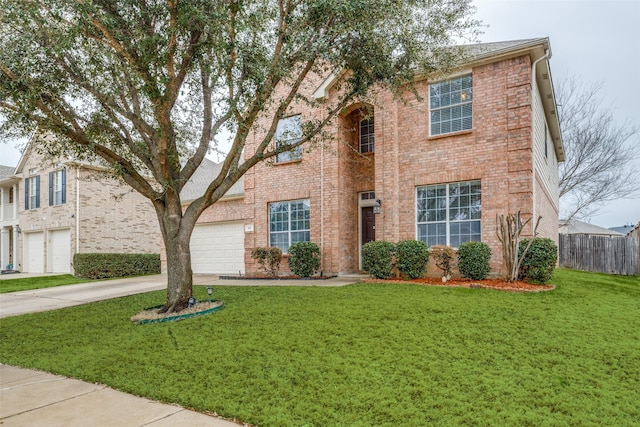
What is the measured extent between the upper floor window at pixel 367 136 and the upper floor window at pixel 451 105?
2.38m

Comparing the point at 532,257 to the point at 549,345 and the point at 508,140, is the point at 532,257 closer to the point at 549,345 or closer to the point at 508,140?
the point at 508,140

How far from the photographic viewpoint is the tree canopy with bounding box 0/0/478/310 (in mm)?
6352

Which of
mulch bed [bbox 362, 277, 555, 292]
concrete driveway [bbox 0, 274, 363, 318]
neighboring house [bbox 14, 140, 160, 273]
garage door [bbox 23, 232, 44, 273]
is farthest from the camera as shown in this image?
garage door [bbox 23, 232, 44, 273]

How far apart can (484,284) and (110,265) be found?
1594 centimetres

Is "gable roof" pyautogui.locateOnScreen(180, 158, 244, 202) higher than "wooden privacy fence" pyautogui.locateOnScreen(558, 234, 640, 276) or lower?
higher

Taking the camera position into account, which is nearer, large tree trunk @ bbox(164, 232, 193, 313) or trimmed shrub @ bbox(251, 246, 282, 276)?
large tree trunk @ bbox(164, 232, 193, 313)

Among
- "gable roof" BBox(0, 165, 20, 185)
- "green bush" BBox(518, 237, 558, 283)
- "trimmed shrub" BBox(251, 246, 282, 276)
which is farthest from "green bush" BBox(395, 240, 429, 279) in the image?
"gable roof" BBox(0, 165, 20, 185)

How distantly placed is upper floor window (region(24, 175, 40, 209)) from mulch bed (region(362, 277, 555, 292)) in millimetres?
20270

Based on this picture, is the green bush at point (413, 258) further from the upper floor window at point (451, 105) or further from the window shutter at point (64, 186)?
the window shutter at point (64, 186)

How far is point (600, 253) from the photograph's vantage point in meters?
16.0

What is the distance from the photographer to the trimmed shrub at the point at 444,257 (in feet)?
32.2

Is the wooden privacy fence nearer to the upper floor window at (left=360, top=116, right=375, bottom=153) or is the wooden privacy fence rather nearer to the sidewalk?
the upper floor window at (left=360, top=116, right=375, bottom=153)

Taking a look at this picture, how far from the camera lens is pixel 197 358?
461cm

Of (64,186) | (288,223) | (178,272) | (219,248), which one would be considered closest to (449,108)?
(288,223)
